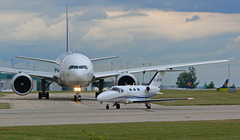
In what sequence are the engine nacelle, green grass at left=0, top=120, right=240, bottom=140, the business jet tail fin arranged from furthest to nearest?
the engine nacelle < the business jet tail fin < green grass at left=0, top=120, right=240, bottom=140

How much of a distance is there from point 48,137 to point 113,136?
7.61ft

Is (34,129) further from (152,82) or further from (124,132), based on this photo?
(152,82)

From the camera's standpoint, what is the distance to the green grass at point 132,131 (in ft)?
54.7

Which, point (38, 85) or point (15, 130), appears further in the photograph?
point (38, 85)

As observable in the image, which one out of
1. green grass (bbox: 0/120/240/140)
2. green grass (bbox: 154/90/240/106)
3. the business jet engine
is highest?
the business jet engine

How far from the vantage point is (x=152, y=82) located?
120 ft

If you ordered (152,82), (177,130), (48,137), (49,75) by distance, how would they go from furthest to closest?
1. (49,75)
2. (152,82)
3. (177,130)
4. (48,137)

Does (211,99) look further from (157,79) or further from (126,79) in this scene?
(157,79)

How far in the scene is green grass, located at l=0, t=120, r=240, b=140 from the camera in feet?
54.7

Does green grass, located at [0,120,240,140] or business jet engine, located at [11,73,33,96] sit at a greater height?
business jet engine, located at [11,73,33,96]

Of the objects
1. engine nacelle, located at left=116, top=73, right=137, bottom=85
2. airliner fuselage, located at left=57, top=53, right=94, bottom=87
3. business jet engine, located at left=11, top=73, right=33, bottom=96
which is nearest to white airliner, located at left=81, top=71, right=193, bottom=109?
airliner fuselage, located at left=57, top=53, right=94, bottom=87

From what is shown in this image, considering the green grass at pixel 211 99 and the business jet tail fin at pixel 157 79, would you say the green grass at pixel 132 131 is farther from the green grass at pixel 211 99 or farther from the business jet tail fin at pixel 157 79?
the green grass at pixel 211 99

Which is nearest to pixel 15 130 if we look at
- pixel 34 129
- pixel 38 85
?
pixel 34 129

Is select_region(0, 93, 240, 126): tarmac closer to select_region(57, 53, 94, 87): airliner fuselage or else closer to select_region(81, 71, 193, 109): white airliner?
select_region(81, 71, 193, 109): white airliner
